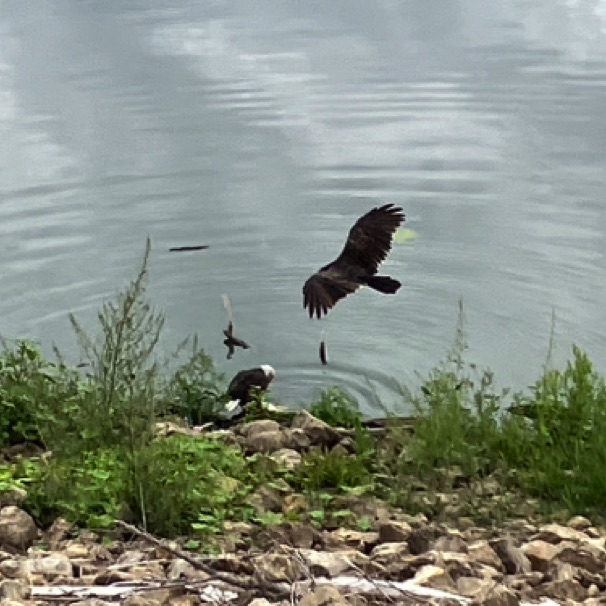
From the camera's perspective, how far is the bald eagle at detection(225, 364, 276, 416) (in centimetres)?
387

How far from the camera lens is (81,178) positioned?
5727 millimetres

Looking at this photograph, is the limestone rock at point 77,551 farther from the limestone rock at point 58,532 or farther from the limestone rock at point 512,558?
the limestone rock at point 512,558

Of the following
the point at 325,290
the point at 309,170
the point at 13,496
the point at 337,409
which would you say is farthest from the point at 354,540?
the point at 309,170

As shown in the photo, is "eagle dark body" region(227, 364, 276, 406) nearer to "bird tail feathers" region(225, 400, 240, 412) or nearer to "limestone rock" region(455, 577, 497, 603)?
"bird tail feathers" region(225, 400, 240, 412)

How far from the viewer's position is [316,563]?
7.71 feet

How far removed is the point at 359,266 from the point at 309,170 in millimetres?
1691

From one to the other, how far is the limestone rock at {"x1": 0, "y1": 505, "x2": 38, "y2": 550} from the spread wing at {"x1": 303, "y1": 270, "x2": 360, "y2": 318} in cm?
143

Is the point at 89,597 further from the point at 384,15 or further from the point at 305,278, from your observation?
the point at 384,15

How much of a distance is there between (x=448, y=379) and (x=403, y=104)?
134 inches

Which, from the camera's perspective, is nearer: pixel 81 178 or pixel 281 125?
pixel 81 178

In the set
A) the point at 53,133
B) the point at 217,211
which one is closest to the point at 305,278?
the point at 217,211

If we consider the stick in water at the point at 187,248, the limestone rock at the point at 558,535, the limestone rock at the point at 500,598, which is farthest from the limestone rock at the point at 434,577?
the stick in water at the point at 187,248

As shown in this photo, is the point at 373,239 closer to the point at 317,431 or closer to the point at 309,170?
the point at 317,431

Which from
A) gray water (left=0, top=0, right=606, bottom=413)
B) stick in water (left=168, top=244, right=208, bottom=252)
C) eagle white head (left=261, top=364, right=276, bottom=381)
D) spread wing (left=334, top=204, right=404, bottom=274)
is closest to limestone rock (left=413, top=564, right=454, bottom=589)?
gray water (left=0, top=0, right=606, bottom=413)
